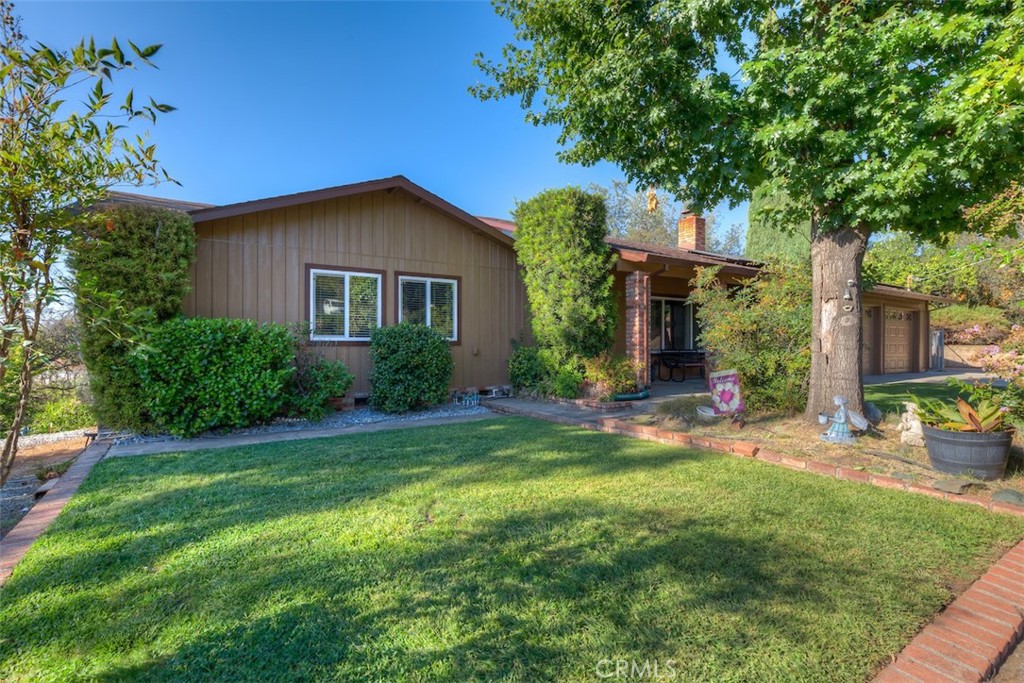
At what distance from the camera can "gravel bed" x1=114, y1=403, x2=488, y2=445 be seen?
614 centimetres

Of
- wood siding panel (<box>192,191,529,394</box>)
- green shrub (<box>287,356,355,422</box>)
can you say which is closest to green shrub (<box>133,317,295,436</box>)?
green shrub (<box>287,356,355,422</box>)

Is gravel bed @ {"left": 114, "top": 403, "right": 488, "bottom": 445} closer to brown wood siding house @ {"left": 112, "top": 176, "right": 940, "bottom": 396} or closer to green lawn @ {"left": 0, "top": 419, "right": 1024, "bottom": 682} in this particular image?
brown wood siding house @ {"left": 112, "top": 176, "right": 940, "bottom": 396}

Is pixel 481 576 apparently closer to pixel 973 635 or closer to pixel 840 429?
pixel 973 635

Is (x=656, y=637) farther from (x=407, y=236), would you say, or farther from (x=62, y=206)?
(x=407, y=236)

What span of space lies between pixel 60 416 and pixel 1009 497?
11854 millimetres

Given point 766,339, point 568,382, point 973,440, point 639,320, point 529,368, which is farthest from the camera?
point 529,368

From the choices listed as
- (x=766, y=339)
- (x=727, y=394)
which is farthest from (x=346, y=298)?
(x=766, y=339)

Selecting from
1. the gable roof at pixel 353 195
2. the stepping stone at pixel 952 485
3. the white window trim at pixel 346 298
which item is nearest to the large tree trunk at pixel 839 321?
the stepping stone at pixel 952 485

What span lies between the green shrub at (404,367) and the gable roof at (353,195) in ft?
7.89

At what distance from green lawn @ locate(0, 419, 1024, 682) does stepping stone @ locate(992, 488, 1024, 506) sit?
1.06 feet

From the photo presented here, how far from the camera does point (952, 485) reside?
3.96 meters

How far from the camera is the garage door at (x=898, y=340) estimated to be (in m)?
16.0

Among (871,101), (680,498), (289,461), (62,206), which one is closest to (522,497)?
(680,498)

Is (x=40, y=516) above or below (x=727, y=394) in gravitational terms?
below
